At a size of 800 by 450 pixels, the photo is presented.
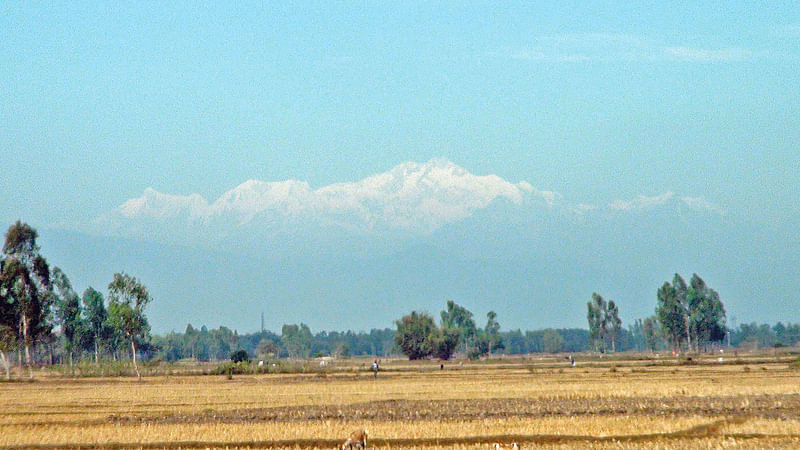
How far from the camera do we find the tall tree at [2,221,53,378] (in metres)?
90.4

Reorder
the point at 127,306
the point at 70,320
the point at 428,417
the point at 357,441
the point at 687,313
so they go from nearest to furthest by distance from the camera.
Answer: the point at 357,441 → the point at 428,417 → the point at 127,306 → the point at 70,320 → the point at 687,313

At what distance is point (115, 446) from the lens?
2759 cm

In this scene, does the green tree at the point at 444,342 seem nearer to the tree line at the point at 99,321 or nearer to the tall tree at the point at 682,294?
the tree line at the point at 99,321

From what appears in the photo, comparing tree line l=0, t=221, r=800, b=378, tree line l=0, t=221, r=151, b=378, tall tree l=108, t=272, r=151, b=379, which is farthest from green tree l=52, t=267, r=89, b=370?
tall tree l=108, t=272, r=151, b=379

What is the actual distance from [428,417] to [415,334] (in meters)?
123

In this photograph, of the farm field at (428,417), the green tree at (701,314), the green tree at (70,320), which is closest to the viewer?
the farm field at (428,417)

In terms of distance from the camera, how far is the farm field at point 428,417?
1064 inches

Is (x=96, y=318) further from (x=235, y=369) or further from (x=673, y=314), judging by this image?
(x=673, y=314)

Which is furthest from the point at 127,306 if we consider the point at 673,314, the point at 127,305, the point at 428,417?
the point at 673,314

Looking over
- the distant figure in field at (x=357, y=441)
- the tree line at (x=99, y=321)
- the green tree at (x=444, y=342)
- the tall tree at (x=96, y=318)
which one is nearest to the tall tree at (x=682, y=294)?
the tree line at (x=99, y=321)

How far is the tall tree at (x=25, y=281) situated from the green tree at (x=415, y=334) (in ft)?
239

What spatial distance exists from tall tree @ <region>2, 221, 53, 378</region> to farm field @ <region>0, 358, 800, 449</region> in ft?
131

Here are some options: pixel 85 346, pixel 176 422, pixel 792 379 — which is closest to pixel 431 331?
pixel 85 346

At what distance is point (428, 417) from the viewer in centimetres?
3416
